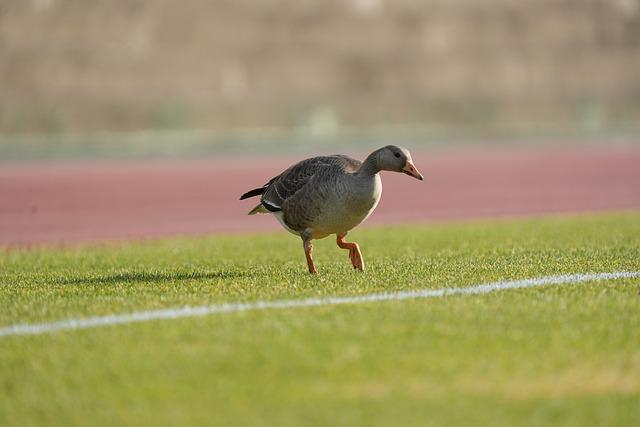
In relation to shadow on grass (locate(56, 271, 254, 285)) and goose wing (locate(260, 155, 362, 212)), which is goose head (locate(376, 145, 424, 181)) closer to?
goose wing (locate(260, 155, 362, 212))

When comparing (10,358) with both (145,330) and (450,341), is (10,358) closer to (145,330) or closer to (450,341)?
(145,330)

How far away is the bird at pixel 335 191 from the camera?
9.36 metres

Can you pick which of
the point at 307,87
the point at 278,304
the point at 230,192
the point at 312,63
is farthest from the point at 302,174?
the point at 312,63

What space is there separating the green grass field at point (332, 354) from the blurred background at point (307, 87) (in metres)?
21.3

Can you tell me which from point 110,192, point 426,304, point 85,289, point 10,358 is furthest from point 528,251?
point 110,192

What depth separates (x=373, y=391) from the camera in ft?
18.1

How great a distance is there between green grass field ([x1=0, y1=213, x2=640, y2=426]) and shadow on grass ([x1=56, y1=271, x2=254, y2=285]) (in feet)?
0.10

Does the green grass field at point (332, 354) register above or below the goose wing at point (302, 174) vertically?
below

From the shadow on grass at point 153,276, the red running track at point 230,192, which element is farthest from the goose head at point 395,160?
the red running track at point 230,192

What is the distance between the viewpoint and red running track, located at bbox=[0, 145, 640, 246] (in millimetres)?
21594

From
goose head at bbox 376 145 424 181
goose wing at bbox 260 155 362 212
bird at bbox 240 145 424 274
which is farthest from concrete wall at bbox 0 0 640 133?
goose head at bbox 376 145 424 181

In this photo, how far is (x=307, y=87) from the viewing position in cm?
8988

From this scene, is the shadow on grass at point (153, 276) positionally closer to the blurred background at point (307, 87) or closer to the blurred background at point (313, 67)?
the blurred background at point (307, 87)

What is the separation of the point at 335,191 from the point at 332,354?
3366mm
